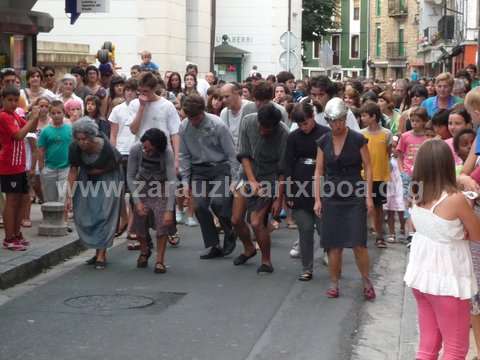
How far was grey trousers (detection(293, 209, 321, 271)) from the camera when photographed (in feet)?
34.4

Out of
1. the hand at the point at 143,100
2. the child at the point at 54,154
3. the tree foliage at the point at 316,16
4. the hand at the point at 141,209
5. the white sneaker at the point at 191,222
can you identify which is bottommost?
the white sneaker at the point at 191,222

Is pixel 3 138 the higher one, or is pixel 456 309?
pixel 3 138

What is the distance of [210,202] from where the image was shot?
11.6 m

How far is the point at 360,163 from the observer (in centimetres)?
965

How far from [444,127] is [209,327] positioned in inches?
132

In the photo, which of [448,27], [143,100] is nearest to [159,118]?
[143,100]

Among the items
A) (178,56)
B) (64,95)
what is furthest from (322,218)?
(178,56)

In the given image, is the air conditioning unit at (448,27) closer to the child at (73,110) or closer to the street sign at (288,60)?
the street sign at (288,60)

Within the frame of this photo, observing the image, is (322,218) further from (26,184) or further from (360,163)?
(26,184)

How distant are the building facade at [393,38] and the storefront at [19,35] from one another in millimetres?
61464

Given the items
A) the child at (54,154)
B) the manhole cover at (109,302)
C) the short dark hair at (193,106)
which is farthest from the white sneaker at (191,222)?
the manhole cover at (109,302)

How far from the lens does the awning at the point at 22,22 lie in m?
17.6

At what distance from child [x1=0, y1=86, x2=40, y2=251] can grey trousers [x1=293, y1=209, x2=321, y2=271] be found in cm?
304

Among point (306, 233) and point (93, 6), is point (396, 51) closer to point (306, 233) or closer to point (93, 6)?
point (93, 6)
